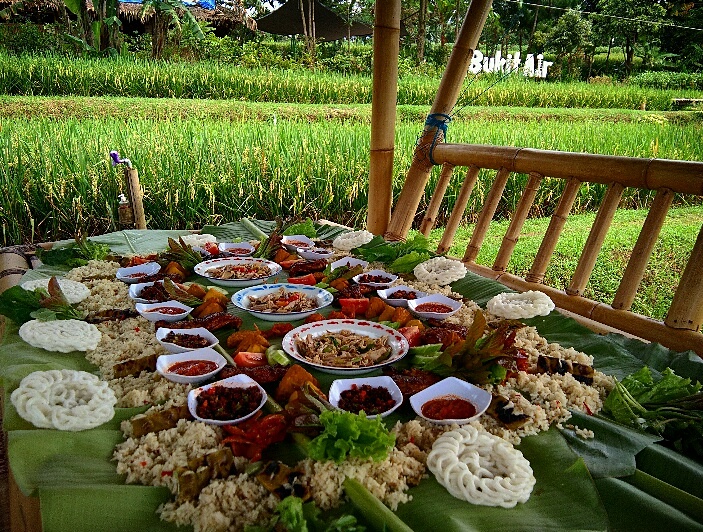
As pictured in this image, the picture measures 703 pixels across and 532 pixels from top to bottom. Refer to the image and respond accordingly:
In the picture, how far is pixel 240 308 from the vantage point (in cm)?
188

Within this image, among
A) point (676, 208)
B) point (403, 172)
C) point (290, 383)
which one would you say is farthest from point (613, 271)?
point (290, 383)

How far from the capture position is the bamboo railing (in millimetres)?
1893

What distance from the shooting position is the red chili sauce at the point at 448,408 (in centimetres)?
124

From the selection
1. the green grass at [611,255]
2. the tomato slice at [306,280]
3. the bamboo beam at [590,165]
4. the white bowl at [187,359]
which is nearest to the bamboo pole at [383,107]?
the bamboo beam at [590,165]

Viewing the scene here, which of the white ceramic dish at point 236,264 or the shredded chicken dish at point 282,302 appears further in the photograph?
the white ceramic dish at point 236,264

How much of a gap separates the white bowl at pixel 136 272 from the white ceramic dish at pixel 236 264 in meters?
0.17

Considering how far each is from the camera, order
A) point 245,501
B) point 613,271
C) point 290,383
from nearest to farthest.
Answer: point 245,501
point 290,383
point 613,271

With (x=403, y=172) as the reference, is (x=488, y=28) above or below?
above

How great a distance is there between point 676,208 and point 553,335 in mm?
6141

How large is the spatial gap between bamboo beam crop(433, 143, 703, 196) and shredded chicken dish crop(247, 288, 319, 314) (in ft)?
3.98

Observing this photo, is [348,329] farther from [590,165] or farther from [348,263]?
[590,165]

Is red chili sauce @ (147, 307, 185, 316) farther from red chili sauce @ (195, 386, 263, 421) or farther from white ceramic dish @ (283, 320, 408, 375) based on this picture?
red chili sauce @ (195, 386, 263, 421)

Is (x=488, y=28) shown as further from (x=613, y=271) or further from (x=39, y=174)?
(x=39, y=174)

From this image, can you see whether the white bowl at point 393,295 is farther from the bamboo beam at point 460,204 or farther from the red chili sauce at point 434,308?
the bamboo beam at point 460,204
